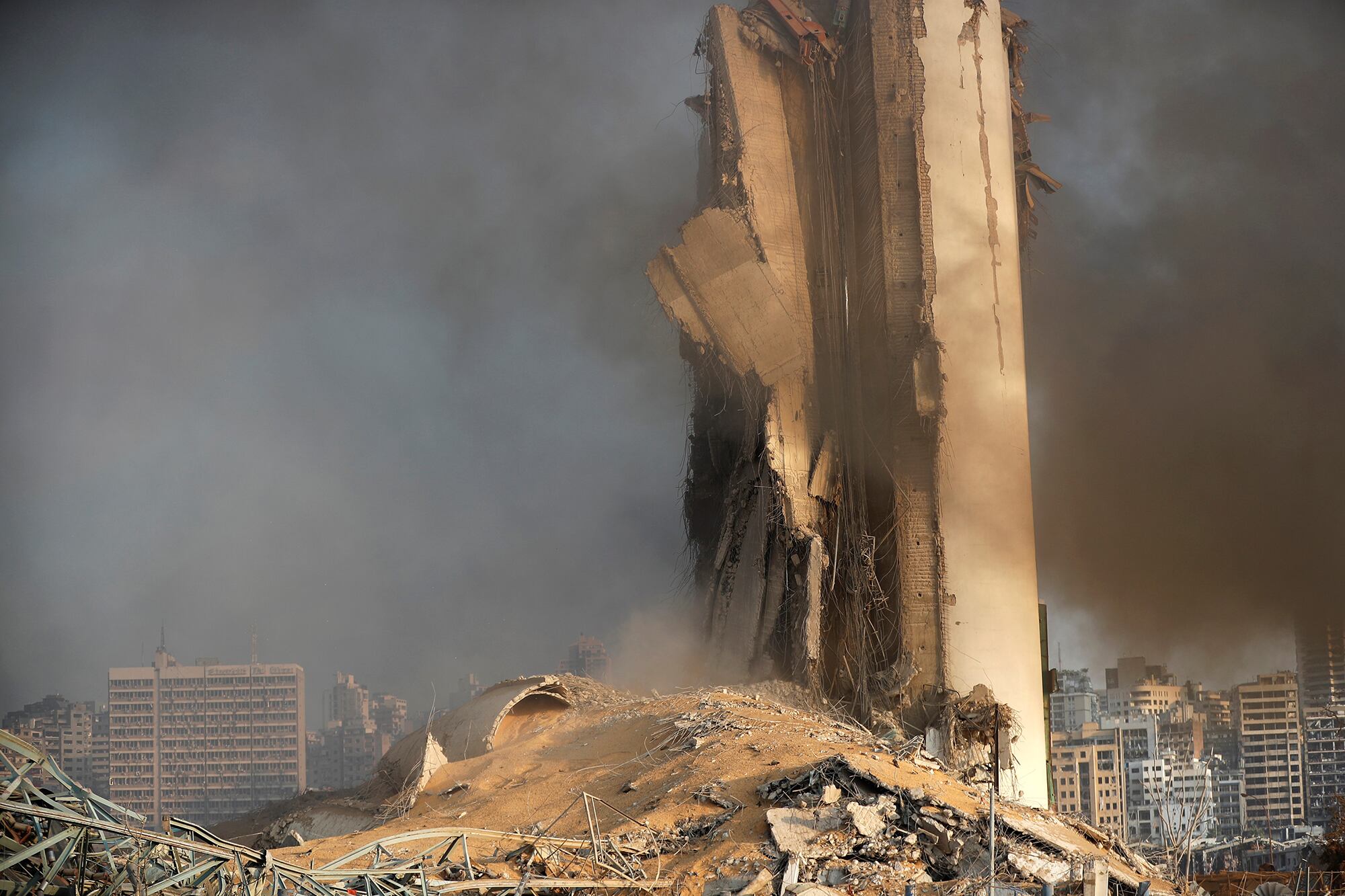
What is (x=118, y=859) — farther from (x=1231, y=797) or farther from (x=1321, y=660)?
(x=1231, y=797)

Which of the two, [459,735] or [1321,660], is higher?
[1321,660]

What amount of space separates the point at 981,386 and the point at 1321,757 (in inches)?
949

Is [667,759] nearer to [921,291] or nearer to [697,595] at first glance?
[697,595]

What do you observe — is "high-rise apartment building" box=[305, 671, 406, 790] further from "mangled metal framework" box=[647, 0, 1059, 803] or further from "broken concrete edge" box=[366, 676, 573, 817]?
"broken concrete edge" box=[366, 676, 573, 817]

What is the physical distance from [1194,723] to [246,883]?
102ft

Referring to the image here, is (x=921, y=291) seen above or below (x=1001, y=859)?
above

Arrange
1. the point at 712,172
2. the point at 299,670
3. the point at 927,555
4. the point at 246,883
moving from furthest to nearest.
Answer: the point at 299,670
the point at 712,172
the point at 927,555
the point at 246,883

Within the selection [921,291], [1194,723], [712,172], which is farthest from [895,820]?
[1194,723]

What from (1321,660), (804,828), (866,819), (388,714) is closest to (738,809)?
(804,828)

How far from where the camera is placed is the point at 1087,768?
121 ft

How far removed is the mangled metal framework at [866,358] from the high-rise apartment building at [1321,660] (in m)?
7.58

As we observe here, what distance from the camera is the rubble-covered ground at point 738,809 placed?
787cm

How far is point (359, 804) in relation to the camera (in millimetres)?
11695

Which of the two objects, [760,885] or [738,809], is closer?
[760,885]
